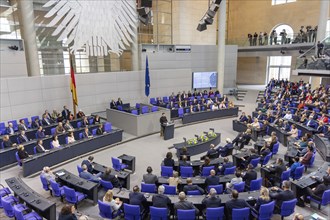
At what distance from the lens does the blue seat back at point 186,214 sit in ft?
19.8

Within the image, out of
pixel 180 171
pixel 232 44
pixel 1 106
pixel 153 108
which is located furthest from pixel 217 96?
pixel 1 106

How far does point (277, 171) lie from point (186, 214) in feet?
12.2

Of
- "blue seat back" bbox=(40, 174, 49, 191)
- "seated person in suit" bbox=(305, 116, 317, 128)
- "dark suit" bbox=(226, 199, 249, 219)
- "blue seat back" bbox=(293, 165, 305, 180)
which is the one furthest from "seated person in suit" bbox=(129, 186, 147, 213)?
"seated person in suit" bbox=(305, 116, 317, 128)

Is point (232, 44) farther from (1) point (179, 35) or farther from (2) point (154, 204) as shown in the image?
(2) point (154, 204)

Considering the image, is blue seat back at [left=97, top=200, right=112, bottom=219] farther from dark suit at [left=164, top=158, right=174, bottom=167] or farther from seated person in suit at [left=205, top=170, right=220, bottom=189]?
dark suit at [left=164, top=158, right=174, bottom=167]

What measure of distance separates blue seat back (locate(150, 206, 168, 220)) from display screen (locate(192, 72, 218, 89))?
18.5m

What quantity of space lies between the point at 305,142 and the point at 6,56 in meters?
15.1

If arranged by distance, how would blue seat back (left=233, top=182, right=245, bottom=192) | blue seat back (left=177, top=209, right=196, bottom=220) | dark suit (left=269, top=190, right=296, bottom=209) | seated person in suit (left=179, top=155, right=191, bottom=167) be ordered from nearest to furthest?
blue seat back (left=177, top=209, right=196, bottom=220), dark suit (left=269, top=190, right=296, bottom=209), blue seat back (left=233, top=182, right=245, bottom=192), seated person in suit (left=179, top=155, right=191, bottom=167)

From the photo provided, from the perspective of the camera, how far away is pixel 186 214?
6062 mm

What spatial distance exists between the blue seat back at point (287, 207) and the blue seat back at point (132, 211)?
139 inches

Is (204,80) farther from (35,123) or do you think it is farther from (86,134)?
(35,123)

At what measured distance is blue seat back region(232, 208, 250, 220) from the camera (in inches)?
238

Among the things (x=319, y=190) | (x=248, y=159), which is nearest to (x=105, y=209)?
(x=248, y=159)

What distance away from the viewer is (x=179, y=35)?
973 inches
